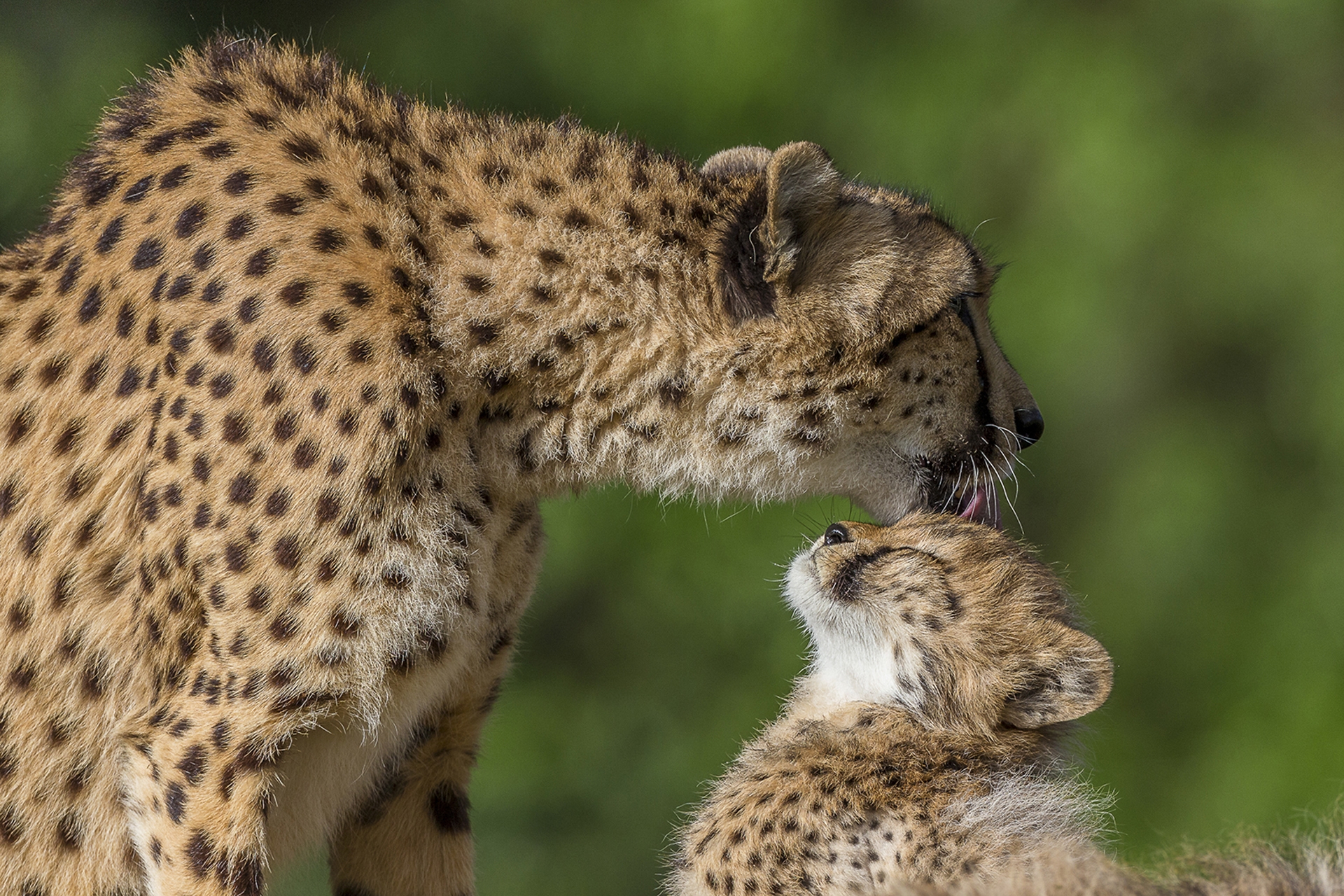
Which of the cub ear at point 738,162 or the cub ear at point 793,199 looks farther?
the cub ear at point 738,162

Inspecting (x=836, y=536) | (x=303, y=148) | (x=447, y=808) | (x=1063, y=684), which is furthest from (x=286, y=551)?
(x=1063, y=684)

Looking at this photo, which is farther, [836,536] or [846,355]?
[836,536]

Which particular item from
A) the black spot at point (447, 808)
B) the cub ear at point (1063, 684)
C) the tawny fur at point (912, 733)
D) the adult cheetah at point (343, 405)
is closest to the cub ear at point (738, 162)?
the adult cheetah at point (343, 405)

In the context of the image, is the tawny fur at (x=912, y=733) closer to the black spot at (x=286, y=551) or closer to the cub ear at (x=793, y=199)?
the cub ear at (x=793, y=199)

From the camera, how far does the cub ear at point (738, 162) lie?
3.56 m

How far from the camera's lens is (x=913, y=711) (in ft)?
11.5

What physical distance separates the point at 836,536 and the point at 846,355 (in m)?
0.53

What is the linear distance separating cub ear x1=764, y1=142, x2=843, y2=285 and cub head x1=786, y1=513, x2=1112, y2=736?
0.69 metres

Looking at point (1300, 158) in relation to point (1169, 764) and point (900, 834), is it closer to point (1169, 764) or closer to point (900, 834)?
point (1169, 764)

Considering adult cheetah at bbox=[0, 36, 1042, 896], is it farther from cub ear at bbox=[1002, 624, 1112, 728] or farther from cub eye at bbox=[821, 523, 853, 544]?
cub ear at bbox=[1002, 624, 1112, 728]

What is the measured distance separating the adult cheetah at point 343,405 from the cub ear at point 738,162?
19cm

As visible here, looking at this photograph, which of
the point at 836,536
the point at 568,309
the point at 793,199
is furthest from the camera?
the point at 836,536

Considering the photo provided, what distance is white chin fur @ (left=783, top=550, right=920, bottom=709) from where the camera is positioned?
138 inches

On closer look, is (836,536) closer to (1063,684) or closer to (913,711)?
(913,711)
